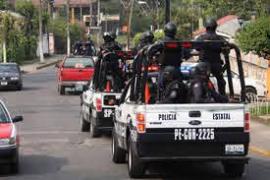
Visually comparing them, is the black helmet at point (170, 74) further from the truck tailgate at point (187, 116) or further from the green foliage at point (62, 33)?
the green foliage at point (62, 33)

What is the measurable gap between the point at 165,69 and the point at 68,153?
424 centimetres

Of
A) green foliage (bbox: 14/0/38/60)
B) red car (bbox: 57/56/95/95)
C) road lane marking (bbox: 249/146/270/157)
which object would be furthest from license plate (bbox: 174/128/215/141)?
green foliage (bbox: 14/0/38/60)

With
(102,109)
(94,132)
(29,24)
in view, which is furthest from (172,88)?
(29,24)

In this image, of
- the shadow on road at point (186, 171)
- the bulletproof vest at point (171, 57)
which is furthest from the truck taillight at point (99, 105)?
the bulletproof vest at point (171, 57)

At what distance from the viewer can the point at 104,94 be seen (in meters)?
17.6

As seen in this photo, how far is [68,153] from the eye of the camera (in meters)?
16.0

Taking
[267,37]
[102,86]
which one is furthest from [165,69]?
[267,37]

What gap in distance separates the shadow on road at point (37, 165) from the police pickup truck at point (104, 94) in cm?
237

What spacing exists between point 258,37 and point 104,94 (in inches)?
267

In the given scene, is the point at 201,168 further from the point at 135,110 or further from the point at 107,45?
the point at 107,45

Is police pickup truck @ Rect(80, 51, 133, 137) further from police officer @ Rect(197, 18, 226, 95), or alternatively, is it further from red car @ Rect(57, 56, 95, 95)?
red car @ Rect(57, 56, 95, 95)

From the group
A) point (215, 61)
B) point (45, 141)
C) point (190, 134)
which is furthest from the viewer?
point (45, 141)

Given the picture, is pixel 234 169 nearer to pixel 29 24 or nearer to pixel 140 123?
pixel 140 123

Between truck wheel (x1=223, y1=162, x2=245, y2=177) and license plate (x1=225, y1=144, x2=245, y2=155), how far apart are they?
660 millimetres
